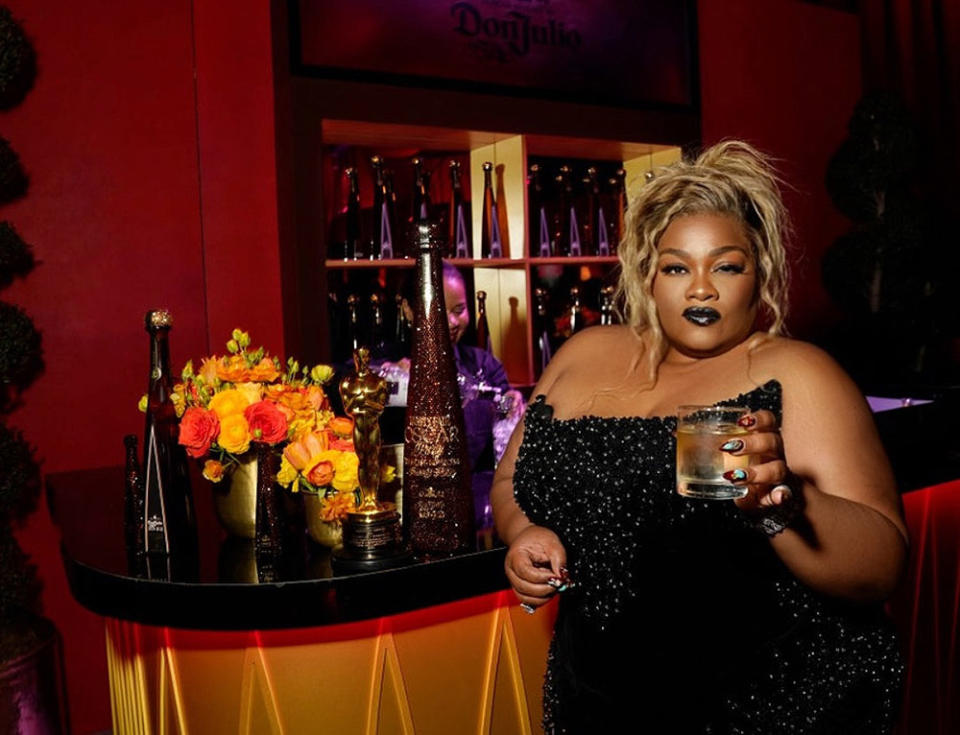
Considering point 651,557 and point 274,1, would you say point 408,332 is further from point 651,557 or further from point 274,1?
point 651,557

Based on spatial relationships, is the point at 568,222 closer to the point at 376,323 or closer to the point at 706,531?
the point at 376,323

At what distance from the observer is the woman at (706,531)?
4.32ft

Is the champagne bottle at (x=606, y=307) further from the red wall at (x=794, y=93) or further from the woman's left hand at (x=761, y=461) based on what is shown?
the woman's left hand at (x=761, y=461)

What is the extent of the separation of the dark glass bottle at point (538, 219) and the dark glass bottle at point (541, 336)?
190 millimetres

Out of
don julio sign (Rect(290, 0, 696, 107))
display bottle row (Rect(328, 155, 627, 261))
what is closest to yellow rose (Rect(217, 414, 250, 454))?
display bottle row (Rect(328, 155, 627, 261))

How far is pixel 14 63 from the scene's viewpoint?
3.02 metres

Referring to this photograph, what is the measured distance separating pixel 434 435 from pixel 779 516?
0.64 metres

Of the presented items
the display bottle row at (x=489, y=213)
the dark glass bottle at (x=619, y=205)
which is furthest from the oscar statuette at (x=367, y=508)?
the dark glass bottle at (x=619, y=205)

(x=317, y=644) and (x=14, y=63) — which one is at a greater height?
(x=14, y=63)

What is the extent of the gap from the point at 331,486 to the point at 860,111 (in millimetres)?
4033

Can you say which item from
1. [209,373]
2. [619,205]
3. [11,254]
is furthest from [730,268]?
[619,205]

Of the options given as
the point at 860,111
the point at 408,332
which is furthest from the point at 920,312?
the point at 408,332

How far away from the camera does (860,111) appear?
4.79 meters

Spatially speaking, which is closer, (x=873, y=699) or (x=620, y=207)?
(x=873, y=699)
